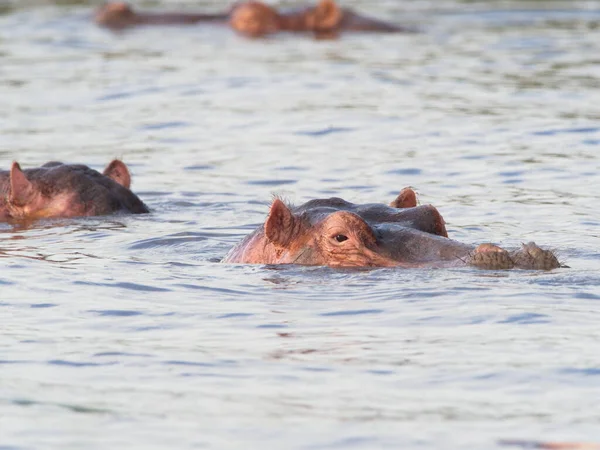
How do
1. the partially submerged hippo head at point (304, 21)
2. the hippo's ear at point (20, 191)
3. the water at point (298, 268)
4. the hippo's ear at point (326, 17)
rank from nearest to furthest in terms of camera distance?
the water at point (298, 268), the hippo's ear at point (20, 191), the partially submerged hippo head at point (304, 21), the hippo's ear at point (326, 17)

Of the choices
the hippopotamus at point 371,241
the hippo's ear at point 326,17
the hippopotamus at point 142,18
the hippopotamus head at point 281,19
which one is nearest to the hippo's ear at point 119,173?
the hippopotamus at point 371,241

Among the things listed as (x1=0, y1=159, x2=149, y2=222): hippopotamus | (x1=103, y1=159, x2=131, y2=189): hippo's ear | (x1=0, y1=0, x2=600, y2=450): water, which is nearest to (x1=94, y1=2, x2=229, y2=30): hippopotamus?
(x1=0, y1=0, x2=600, y2=450): water

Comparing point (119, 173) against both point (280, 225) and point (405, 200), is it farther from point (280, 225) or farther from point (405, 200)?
point (280, 225)

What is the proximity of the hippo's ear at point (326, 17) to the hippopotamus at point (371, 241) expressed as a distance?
61.3 ft

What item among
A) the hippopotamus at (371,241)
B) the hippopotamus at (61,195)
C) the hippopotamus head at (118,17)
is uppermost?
the hippopotamus head at (118,17)

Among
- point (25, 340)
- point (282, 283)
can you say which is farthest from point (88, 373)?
point (282, 283)

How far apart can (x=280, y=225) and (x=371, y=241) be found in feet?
2.02

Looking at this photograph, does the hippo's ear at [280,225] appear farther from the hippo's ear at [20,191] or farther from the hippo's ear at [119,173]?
the hippo's ear at [119,173]

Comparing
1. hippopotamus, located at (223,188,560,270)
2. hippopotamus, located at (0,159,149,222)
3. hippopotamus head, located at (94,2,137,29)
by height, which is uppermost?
hippopotamus head, located at (94,2,137,29)

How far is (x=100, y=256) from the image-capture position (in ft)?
34.4

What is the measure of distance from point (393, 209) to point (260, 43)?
17.5 meters

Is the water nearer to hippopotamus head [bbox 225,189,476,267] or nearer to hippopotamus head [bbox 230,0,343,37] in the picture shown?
hippopotamus head [bbox 225,189,476,267]

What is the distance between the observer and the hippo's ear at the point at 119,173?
13125mm

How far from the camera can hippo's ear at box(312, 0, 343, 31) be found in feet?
91.5
